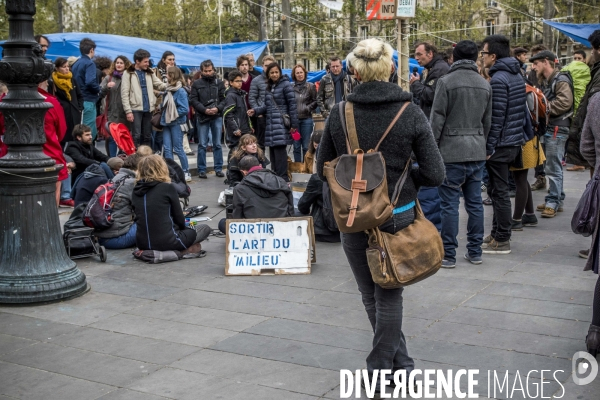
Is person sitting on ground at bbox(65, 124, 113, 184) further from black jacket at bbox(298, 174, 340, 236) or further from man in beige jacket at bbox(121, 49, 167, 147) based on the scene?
black jacket at bbox(298, 174, 340, 236)

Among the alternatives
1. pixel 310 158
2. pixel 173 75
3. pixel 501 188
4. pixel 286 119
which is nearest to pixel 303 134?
pixel 286 119

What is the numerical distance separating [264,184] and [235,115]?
464cm

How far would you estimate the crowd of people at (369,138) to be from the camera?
4141 mm

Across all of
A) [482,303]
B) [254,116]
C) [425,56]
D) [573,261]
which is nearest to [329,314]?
[482,303]

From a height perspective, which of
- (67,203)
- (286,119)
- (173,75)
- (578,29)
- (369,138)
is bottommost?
(67,203)

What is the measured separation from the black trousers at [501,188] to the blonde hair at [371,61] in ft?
12.8

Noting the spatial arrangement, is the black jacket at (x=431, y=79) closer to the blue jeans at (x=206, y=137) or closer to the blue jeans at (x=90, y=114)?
the blue jeans at (x=206, y=137)

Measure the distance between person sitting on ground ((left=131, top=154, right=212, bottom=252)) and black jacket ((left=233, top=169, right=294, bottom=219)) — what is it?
2.02 feet

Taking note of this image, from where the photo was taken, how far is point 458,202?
7.20 metres

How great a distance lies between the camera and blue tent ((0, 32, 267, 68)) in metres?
18.0

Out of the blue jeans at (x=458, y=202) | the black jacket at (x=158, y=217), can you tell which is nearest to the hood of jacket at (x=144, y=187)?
the black jacket at (x=158, y=217)

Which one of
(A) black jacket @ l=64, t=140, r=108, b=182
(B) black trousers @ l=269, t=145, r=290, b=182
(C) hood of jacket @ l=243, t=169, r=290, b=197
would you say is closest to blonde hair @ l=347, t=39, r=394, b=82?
(C) hood of jacket @ l=243, t=169, r=290, b=197

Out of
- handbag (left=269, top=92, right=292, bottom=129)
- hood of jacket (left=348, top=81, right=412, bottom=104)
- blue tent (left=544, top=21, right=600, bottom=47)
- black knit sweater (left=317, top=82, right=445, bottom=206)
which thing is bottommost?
handbag (left=269, top=92, right=292, bottom=129)

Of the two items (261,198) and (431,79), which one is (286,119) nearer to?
(431,79)
